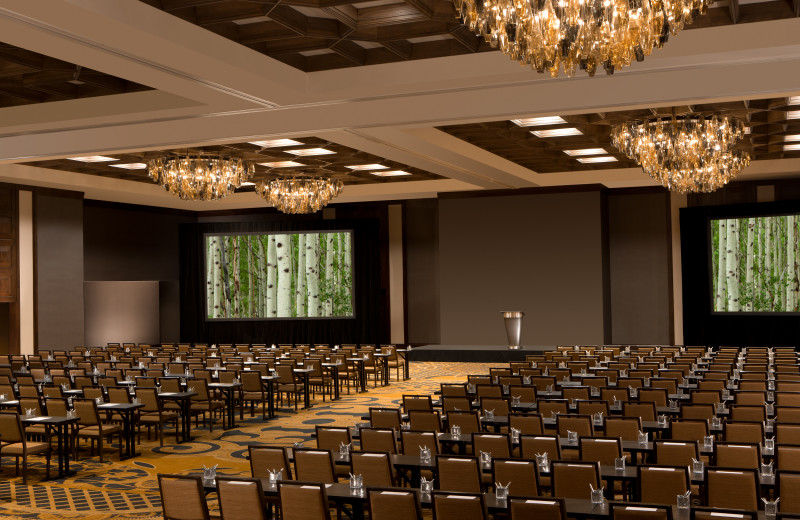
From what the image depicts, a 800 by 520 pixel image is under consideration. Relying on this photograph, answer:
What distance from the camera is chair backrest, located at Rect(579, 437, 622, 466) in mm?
7395

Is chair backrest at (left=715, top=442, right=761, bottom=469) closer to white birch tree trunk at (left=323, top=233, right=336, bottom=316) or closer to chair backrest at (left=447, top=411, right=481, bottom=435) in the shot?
chair backrest at (left=447, top=411, right=481, bottom=435)

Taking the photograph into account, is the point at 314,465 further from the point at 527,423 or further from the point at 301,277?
the point at 301,277

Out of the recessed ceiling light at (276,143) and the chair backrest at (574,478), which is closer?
the chair backrest at (574,478)

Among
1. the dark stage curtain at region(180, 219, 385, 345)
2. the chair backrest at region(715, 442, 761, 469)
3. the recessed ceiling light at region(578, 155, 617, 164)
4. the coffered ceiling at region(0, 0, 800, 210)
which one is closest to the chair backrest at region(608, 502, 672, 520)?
the chair backrest at region(715, 442, 761, 469)

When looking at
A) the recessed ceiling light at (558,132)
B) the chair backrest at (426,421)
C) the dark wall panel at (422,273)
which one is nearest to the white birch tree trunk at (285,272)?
the dark wall panel at (422,273)

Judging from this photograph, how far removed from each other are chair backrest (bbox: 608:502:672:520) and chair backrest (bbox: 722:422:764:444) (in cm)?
335

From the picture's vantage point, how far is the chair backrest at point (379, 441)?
27.1 ft

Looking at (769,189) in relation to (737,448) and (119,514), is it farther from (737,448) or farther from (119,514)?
(119,514)

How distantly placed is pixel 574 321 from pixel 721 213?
15.4 ft

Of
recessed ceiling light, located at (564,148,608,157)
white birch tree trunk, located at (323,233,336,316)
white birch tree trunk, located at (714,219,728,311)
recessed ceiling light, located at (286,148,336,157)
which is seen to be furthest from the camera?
white birch tree trunk, located at (323,233,336,316)

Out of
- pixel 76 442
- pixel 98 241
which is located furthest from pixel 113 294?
pixel 76 442

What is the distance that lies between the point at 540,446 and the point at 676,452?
1.13m

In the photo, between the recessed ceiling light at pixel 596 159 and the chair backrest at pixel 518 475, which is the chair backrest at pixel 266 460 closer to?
the chair backrest at pixel 518 475

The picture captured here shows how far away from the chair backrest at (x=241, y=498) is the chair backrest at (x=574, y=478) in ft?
6.91
